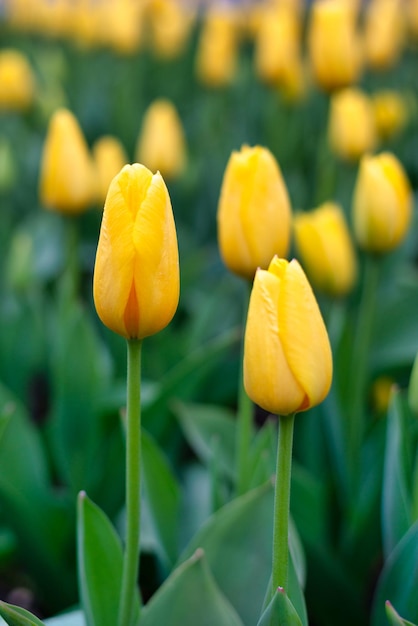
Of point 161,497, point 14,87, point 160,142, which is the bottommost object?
point 161,497

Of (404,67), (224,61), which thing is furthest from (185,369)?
(404,67)

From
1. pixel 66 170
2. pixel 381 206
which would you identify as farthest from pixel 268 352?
pixel 66 170

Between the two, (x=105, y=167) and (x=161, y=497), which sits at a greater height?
(x=105, y=167)

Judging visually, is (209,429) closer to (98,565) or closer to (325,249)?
(325,249)

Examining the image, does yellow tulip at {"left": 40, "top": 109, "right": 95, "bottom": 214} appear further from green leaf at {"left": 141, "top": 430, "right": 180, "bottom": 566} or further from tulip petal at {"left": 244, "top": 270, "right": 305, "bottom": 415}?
tulip petal at {"left": 244, "top": 270, "right": 305, "bottom": 415}

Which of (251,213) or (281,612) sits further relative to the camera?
(251,213)

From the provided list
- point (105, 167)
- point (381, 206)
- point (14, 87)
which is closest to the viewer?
point (381, 206)

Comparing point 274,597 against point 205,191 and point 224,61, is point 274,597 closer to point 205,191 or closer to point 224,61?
point 205,191

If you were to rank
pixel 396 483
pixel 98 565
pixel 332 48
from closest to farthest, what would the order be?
pixel 98 565, pixel 396 483, pixel 332 48

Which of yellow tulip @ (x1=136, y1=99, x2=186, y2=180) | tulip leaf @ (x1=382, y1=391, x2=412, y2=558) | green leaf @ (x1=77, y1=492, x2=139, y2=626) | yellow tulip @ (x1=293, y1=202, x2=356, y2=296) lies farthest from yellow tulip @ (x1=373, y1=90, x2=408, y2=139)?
green leaf @ (x1=77, y1=492, x2=139, y2=626)
